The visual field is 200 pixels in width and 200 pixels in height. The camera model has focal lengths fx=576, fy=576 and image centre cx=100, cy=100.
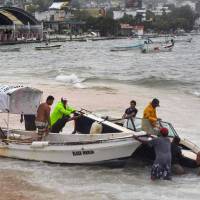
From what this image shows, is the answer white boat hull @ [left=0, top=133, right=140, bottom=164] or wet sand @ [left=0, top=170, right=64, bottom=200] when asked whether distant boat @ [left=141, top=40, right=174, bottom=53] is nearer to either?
white boat hull @ [left=0, top=133, right=140, bottom=164]

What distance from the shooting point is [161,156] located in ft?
42.9

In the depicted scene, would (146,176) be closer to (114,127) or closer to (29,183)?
(114,127)

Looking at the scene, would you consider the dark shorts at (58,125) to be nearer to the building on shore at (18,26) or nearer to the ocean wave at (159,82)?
the ocean wave at (159,82)

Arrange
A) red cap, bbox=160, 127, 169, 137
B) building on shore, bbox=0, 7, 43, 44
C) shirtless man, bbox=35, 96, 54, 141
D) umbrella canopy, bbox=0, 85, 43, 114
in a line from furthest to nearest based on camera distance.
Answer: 1. building on shore, bbox=0, 7, 43, 44
2. umbrella canopy, bbox=0, 85, 43, 114
3. shirtless man, bbox=35, 96, 54, 141
4. red cap, bbox=160, 127, 169, 137

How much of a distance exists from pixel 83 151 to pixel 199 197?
125 inches

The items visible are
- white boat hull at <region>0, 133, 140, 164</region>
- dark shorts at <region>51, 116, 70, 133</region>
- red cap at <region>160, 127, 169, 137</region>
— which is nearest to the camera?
red cap at <region>160, 127, 169, 137</region>

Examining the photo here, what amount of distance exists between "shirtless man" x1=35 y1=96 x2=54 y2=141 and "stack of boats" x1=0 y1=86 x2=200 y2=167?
0.25 metres

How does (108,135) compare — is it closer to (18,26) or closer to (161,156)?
(161,156)

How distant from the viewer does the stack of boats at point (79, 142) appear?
13.7 metres

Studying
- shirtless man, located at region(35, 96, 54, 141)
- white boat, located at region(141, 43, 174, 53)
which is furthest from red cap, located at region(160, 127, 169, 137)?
white boat, located at region(141, 43, 174, 53)

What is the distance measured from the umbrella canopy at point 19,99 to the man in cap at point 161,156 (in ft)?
12.4

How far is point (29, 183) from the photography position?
42.8 ft

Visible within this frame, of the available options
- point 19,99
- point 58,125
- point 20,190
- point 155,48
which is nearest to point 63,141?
point 58,125

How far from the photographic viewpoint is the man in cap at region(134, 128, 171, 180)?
1310cm
